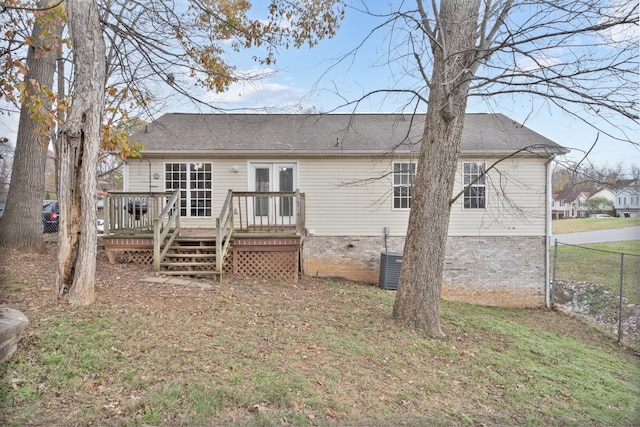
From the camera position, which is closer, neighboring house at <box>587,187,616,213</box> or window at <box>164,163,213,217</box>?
neighboring house at <box>587,187,616,213</box>

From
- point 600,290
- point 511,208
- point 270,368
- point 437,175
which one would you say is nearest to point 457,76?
point 437,175

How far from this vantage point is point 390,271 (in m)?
8.83

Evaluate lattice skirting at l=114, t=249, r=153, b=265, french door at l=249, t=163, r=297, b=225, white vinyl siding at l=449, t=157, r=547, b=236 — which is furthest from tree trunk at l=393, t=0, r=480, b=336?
lattice skirting at l=114, t=249, r=153, b=265

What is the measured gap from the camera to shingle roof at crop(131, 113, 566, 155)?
912cm

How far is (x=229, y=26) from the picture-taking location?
6055 mm

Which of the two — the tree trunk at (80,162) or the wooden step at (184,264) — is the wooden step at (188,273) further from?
the tree trunk at (80,162)

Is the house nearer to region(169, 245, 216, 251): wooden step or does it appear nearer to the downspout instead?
the downspout

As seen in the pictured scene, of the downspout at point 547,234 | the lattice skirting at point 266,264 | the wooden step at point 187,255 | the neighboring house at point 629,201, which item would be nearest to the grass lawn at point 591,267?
the downspout at point 547,234

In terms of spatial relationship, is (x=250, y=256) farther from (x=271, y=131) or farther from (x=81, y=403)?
(x=81, y=403)

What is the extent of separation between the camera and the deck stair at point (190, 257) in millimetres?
6783

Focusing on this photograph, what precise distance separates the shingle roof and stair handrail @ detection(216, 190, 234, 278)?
233 centimetres

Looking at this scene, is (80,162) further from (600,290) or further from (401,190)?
(600,290)

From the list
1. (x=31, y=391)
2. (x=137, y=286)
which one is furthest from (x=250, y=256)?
(x=31, y=391)

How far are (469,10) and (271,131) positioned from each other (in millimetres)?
6421
